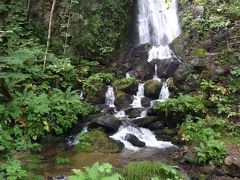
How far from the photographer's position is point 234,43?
1280 cm

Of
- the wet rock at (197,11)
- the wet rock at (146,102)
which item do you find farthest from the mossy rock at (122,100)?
the wet rock at (197,11)

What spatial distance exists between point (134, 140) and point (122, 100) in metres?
3.92

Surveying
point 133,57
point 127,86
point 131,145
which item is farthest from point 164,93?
point 133,57

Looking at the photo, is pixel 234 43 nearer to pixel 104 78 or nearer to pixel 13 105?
pixel 104 78

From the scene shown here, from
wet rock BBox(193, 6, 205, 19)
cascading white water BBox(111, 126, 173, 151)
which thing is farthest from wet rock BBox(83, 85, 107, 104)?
wet rock BBox(193, 6, 205, 19)

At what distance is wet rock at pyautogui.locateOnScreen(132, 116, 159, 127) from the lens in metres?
11.4

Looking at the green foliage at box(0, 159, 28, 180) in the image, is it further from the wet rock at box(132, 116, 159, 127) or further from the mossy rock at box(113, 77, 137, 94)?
the mossy rock at box(113, 77, 137, 94)

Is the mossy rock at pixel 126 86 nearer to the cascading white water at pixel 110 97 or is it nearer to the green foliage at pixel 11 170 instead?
the cascading white water at pixel 110 97

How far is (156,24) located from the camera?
64.9 feet

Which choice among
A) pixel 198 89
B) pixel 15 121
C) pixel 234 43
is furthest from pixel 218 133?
pixel 15 121

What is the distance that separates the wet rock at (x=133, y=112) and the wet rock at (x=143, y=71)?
154 inches

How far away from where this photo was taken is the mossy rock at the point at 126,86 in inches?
572

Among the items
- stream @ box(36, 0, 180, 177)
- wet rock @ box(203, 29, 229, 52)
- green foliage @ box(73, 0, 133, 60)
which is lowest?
stream @ box(36, 0, 180, 177)

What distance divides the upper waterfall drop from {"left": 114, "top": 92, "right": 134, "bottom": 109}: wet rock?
21.9ft
